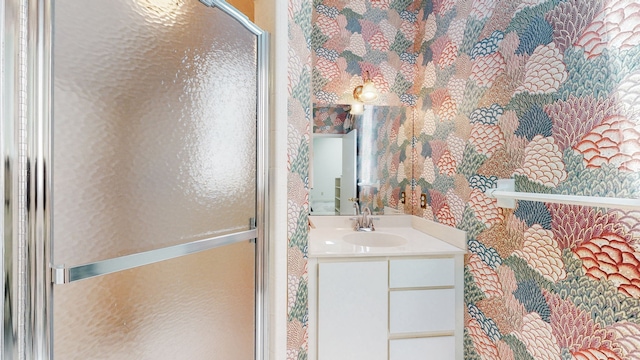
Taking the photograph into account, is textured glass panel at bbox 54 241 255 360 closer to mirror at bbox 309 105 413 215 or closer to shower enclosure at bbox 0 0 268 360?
shower enclosure at bbox 0 0 268 360

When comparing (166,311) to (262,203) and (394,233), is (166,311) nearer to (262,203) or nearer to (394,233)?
(262,203)

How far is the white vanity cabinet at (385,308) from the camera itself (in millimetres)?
1558

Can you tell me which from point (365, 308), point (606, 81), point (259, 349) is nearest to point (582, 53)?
point (606, 81)

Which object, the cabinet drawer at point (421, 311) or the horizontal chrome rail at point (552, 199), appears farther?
the cabinet drawer at point (421, 311)

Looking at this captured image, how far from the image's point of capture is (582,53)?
3.51 feet

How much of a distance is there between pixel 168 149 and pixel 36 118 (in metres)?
0.28

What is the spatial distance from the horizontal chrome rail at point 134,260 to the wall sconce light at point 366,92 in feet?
5.07

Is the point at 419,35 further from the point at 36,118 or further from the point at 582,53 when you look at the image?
the point at 36,118

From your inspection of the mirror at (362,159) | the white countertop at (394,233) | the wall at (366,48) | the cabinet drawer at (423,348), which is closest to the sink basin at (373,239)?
the white countertop at (394,233)

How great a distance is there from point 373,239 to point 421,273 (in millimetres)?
464

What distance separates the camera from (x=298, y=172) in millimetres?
1260

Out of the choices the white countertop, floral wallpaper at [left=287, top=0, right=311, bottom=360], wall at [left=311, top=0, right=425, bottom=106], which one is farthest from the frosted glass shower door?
wall at [left=311, top=0, right=425, bottom=106]

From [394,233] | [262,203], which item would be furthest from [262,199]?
[394,233]

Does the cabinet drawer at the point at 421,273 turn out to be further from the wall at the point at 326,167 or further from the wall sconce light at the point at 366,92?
the wall sconce light at the point at 366,92
